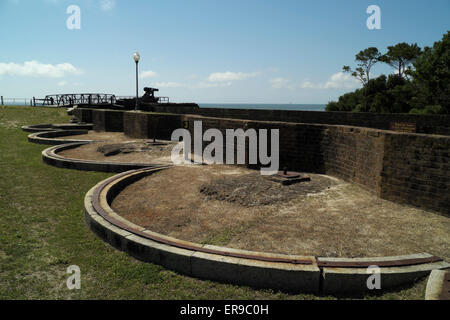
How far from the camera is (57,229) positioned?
5.26m

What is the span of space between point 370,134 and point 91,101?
1258 inches

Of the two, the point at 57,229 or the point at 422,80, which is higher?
the point at 422,80

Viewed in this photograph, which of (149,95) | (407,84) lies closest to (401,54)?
(407,84)

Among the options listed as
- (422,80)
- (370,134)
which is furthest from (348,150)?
(422,80)

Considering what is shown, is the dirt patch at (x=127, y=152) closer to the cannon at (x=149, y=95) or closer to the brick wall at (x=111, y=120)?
the brick wall at (x=111, y=120)

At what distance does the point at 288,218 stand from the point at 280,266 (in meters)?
1.96

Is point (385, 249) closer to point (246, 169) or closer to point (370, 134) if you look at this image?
point (370, 134)

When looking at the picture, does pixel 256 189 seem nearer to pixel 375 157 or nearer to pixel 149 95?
pixel 375 157

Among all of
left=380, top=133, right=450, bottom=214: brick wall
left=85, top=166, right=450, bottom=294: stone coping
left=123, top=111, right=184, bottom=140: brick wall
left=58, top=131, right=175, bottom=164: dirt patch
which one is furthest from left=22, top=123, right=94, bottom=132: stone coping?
left=380, top=133, right=450, bottom=214: brick wall

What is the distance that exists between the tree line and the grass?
26579mm

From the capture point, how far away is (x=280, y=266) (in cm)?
358

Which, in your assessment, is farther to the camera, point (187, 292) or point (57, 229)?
point (57, 229)

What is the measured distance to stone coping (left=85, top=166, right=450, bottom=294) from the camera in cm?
351

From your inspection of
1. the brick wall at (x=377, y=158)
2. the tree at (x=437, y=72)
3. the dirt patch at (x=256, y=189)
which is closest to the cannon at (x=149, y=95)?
the tree at (x=437, y=72)
